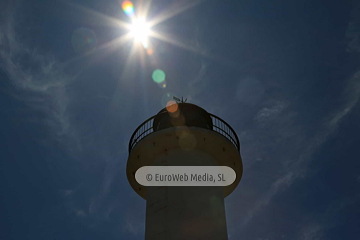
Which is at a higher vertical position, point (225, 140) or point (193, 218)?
point (225, 140)

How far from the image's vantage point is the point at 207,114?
57.1ft

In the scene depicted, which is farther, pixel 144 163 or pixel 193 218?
pixel 144 163

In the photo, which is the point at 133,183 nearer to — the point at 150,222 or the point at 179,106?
the point at 150,222

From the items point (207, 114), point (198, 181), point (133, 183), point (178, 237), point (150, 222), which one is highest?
point (207, 114)

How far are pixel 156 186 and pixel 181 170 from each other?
1281 mm

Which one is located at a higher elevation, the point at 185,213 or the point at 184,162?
the point at 184,162

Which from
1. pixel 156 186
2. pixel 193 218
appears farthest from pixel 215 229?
pixel 156 186

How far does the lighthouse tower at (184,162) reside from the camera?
13.2m

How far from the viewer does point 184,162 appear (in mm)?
14906

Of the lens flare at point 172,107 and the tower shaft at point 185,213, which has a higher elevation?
the lens flare at point 172,107

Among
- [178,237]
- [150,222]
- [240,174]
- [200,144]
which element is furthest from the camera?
[240,174]

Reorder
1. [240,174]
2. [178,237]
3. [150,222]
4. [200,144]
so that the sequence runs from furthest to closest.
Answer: [240,174], [200,144], [150,222], [178,237]

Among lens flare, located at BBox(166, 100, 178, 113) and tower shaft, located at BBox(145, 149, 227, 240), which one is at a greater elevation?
lens flare, located at BBox(166, 100, 178, 113)

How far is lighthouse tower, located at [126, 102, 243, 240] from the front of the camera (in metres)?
13.2
